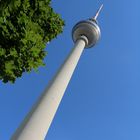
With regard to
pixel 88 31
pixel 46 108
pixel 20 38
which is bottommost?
pixel 46 108

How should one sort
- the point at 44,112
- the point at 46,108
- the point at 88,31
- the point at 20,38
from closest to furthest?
the point at 20,38
the point at 44,112
the point at 46,108
the point at 88,31

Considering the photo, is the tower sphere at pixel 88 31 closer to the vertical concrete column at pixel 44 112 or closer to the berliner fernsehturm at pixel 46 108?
the berliner fernsehturm at pixel 46 108

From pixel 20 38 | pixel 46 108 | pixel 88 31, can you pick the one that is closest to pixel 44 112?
pixel 46 108

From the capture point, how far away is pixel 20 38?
72.0 feet

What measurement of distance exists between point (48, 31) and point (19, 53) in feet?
15.1

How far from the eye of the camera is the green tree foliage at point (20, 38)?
21281mm

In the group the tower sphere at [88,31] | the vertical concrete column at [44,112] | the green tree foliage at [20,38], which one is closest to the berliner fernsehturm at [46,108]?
the vertical concrete column at [44,112]

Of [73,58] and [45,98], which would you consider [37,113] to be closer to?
[45,98]

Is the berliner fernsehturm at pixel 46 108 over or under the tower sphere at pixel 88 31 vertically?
under

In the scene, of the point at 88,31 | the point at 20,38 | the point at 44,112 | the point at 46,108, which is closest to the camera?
the point at 20,38

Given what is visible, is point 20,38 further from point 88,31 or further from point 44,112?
point 88,31

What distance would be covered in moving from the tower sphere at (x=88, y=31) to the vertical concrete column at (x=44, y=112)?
27.4 metres

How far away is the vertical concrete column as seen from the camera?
20.0 meters

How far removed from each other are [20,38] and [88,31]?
42.6 m
